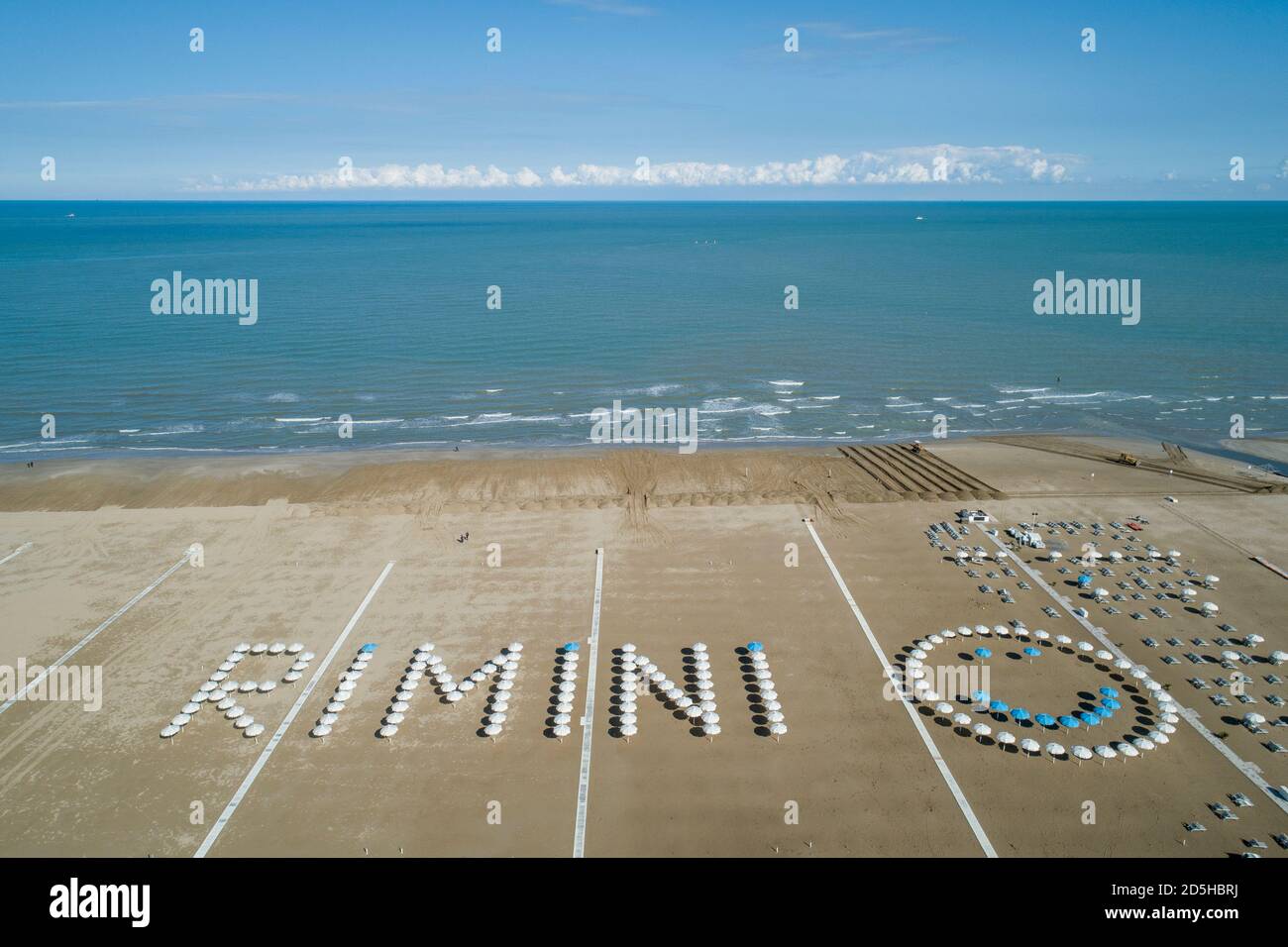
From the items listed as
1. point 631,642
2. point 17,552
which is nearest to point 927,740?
point 631,642

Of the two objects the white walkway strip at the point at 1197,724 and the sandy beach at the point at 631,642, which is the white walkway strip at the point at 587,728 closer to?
the sandy beach at the point at 631,642

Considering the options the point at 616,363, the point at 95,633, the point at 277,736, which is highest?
the point at 616,363

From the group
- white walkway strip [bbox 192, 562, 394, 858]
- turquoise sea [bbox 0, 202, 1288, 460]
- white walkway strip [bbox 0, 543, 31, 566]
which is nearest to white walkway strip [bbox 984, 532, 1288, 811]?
turquoise sea [bbox 0, 202, 1288, 460]

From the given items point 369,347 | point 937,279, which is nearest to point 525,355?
point 369,347

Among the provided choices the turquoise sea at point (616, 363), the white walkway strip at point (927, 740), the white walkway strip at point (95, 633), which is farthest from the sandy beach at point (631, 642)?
the turquoise sea at point (616, 363)

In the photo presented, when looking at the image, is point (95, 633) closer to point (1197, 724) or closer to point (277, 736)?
point (277, 736)

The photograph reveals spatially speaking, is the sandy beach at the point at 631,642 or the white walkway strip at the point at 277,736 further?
the sandy beach at the point at 631,642
